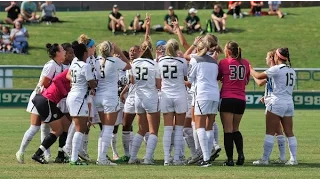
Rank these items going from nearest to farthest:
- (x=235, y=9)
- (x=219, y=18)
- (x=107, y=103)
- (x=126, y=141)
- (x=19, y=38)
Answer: (x=107, y=103) < (x=126, y=141) < (x=19, y=38) < (x=219, y=18) < (x=235, y=9)

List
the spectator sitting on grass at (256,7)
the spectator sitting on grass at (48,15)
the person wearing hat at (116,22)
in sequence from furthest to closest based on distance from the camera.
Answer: the spectator sitting on grass at (256,7)
the spectator sitting on grass at (48,15)
the person wearing hat at (116,22)

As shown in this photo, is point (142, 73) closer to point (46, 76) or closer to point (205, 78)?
point (205, 78)

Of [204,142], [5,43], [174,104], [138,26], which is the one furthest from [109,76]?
[138,26]

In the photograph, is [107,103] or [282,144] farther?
[282,144]

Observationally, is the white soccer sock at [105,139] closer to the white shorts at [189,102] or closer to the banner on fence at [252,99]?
the white shorts at [189,102]

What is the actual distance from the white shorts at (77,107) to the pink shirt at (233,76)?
2.35m

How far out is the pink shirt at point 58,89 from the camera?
1505 cm

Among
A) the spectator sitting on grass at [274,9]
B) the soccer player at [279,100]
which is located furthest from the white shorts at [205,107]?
the spectator sitting on grass at [274,9]

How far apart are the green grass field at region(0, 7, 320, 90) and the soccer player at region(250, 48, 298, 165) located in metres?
22.3

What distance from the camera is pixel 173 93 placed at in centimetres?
1491

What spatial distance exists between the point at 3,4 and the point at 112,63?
40.8m

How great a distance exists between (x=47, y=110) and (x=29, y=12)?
94.7 ft

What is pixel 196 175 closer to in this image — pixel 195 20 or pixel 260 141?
pixel 260 141

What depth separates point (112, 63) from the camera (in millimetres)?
14742
